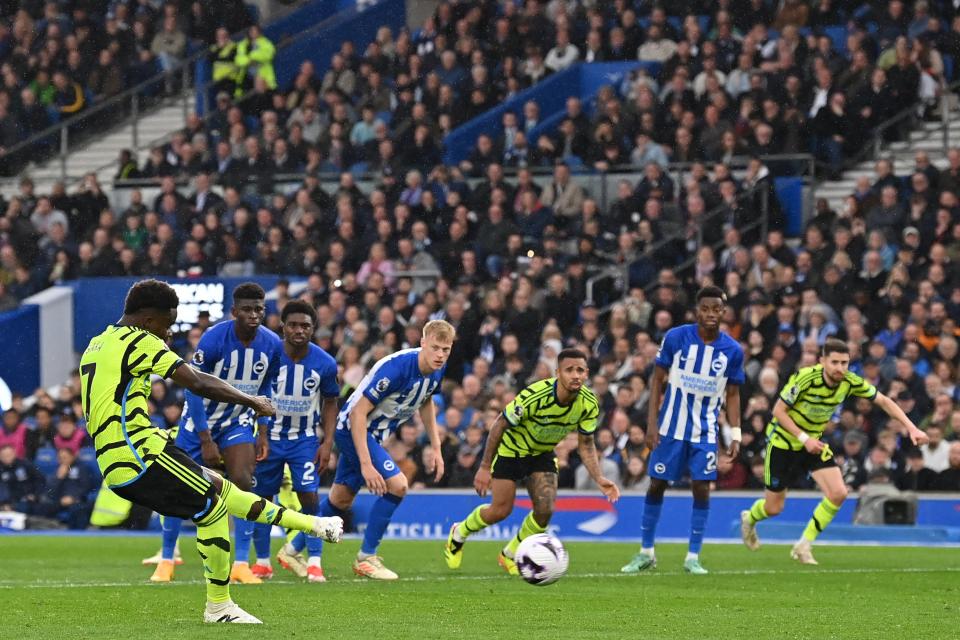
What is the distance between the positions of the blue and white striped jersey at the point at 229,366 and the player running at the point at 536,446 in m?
1.78

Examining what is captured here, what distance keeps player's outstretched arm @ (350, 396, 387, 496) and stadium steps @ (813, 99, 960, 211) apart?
491 inches

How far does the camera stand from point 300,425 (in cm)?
1339

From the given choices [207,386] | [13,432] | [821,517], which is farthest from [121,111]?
[207,386]

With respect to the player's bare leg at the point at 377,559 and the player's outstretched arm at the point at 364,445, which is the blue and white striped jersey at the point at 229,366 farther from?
the player's bare leg at the point at 377,559

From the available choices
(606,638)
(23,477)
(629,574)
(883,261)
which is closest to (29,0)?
(23,477)

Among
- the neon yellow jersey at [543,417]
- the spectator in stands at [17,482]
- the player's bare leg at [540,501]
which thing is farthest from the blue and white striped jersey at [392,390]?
the spectator in stands at [17,482]

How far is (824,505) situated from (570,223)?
9652 millimetres

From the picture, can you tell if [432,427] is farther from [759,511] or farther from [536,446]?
[759,511]

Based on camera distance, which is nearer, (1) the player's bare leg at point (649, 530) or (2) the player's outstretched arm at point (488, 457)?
(2) the player's outstretched arm at point (488, 457)

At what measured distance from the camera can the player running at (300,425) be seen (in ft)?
42.8

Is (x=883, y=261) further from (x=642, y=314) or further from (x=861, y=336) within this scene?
(x=642, y=314)

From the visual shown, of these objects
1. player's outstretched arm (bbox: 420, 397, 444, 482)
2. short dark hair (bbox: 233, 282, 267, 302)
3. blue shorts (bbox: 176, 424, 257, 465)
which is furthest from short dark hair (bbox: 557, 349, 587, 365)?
blue shorts (bbox: 176, 424, 257, 465)

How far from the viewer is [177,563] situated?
14836 mm

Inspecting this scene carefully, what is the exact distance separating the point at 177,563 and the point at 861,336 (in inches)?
349
